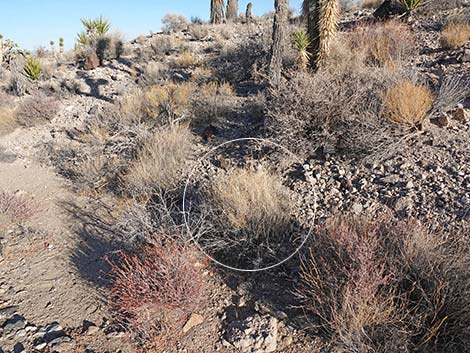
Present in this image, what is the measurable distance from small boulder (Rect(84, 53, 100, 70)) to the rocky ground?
799cm

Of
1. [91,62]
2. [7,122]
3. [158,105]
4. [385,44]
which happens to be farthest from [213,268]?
[91,62]

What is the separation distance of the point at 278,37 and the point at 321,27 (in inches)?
44.0

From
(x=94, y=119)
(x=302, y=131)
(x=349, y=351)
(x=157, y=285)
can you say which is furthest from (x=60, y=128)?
(x=349, y=351)

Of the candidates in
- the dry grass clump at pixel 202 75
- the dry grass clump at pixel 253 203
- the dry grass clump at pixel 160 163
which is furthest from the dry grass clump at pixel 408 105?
the dry grass clump at pixel 202 75

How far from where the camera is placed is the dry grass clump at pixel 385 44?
7730 millimetres

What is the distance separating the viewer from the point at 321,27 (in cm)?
752

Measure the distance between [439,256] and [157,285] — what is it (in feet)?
8.13

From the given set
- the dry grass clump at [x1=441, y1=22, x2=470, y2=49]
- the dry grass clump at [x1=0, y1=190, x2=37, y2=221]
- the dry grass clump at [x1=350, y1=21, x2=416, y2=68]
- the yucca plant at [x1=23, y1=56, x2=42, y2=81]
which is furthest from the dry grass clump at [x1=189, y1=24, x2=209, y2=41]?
the dry grass clump at [x1=0, y1=190, x2=37, y2=221]

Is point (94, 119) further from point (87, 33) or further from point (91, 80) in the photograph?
point (87, 33)

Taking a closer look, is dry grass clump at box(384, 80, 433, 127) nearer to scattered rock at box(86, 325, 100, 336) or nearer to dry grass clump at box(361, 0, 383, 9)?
scattered rock at box(86, 325, 100, 336)

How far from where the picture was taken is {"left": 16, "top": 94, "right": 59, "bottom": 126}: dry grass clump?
30.7 feet

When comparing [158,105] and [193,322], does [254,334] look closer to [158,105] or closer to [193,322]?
[193,322]

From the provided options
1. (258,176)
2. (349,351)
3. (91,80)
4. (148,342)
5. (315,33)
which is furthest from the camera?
(91,80)

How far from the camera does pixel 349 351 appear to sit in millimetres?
2660
